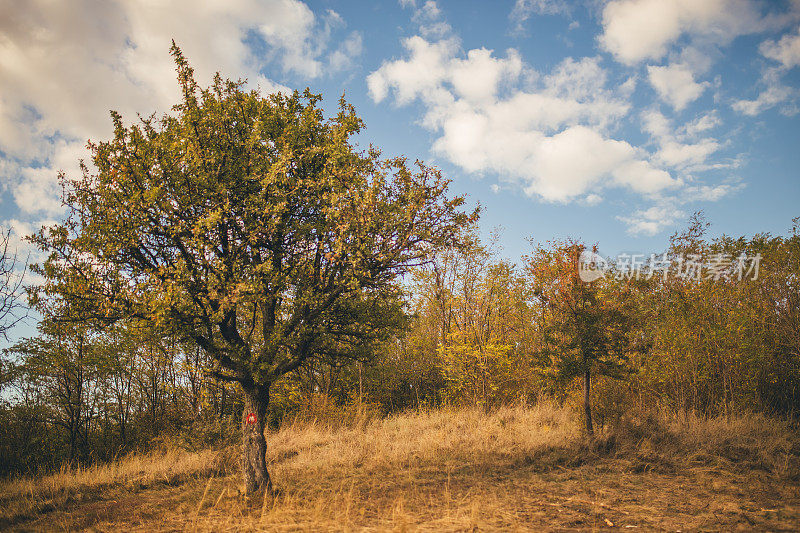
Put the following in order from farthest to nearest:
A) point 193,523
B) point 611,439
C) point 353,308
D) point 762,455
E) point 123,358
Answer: point 123,358
point 611,439
point 762,455
point 353,308
point 193,523

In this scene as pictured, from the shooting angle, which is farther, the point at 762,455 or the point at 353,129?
the point at 762,455

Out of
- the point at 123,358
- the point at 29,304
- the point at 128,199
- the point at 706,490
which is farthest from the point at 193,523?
the point at 123,358

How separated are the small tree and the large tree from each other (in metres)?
6.60

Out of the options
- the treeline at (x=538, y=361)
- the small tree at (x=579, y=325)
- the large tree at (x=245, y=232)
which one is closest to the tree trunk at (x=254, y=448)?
the large tree at (x=245, y=232)

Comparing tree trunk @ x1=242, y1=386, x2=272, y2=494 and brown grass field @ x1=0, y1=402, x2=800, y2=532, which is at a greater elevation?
tree trunk @ x1=242, y1=386, x2=272, y2=494

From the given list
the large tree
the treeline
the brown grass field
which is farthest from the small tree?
the large tree

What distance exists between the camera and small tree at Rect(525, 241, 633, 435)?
13.2 metres

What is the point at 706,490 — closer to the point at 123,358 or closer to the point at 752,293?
the point at 752,293

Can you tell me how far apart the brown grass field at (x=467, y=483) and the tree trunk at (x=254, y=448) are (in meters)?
0.45

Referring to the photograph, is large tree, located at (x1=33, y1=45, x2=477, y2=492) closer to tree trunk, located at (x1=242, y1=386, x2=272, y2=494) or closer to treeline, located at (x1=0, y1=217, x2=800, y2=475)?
tree trunk, located at (x1=242, y1=386, x2=272, y2=494)

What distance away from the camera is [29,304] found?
25.6 ft

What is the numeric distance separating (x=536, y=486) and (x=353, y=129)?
Result: 10.2 m

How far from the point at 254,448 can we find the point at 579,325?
34.3ft

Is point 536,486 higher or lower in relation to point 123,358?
lower
